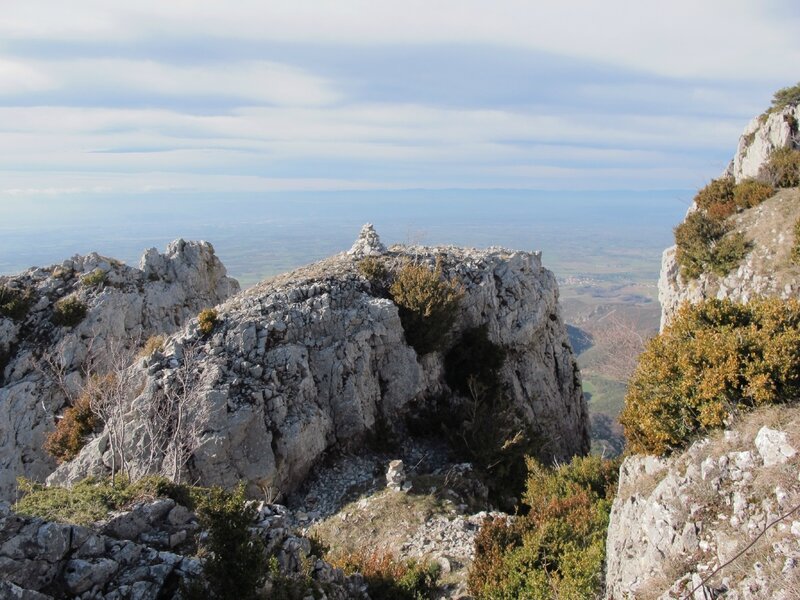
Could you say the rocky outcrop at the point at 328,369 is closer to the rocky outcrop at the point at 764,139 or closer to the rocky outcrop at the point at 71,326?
the rocky outcrop at the point at 71,326

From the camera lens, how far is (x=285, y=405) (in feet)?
54.0

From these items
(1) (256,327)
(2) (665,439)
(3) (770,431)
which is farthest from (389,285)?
(3) (770,431)

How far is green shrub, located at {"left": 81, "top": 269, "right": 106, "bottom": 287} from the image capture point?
23047 millimetres

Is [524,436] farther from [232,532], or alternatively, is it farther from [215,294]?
[215,294]

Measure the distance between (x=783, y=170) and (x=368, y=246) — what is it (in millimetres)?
18765

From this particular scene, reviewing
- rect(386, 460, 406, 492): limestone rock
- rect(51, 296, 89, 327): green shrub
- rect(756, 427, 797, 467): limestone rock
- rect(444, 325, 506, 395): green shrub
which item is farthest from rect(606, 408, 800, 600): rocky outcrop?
rect(51, 296, 89, 327): green shrub

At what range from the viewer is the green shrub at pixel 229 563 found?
22.7 ft

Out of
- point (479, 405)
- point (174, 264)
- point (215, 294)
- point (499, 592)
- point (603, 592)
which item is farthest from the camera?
point (215, 294)

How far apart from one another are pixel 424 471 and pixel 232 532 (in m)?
11.0

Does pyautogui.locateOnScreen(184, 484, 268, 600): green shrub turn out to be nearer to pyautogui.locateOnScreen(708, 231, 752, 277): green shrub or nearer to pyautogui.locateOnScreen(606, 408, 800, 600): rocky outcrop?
pyautogui.locateOnScreen(606, 408, 800, 600): rocky outcrop

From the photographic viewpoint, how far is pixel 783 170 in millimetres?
23250

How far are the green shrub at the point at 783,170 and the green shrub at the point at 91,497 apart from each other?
26342 mm

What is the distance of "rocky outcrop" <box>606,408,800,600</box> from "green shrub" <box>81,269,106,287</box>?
2283 cm

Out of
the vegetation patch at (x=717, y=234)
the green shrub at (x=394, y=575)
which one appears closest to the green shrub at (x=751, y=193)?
the vegetation patch at (x=717, y=234)
